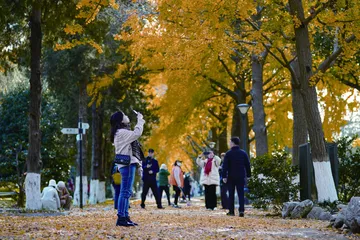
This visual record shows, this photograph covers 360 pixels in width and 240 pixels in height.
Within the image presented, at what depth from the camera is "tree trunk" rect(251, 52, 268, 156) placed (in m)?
26.7

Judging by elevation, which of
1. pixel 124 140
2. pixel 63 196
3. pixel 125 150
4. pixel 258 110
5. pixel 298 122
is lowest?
pixel 63 196

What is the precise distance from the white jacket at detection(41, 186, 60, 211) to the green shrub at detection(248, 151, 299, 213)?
18.0ft

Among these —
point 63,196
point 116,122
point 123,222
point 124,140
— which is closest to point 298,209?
point 123,222

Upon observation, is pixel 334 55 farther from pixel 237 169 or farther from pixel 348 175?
pixel 237 169

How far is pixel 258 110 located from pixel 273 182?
7536mm

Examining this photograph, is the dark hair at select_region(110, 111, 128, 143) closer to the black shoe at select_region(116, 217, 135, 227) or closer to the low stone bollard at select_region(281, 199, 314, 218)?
the black shoe at select_region(116, 217, 135, 227)

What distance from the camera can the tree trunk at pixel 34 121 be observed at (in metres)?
20.6

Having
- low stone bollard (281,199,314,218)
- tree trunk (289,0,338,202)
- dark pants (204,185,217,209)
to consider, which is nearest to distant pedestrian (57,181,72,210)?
dark pants (204,185,217,209)

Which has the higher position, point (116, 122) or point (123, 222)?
point (116, 122)

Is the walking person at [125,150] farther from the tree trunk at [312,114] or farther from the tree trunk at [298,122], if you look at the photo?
the tree trunk at [298,122]

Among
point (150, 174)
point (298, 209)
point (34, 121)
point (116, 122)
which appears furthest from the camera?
point (150, 174)

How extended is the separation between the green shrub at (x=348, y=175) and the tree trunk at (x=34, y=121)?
834 centimetres

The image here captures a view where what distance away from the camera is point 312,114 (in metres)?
18.8

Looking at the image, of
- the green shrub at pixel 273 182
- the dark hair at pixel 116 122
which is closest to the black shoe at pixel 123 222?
the dark hair at pixel 116 122
